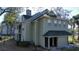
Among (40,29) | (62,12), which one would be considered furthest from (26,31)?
(62,12)

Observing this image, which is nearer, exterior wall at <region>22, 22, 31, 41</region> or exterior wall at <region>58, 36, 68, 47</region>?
exterior wall at <region>58, 36, 68, 47</region>

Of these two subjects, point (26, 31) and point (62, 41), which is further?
point (26, 31)

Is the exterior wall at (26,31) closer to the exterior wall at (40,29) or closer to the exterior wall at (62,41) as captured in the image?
the exterior wall at (40,29)

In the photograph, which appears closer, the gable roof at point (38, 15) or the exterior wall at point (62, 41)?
the exterior wall at point (62, 41)

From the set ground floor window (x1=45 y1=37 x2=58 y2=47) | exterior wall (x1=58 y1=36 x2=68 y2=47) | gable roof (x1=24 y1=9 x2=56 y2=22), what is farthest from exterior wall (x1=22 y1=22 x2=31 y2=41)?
exterior wall (x1=58 y1=36 x2=68 y2=47)

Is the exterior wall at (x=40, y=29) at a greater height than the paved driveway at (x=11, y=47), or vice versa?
the exterior wall at (x=40, y=29)

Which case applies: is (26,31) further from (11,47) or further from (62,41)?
(62,41)

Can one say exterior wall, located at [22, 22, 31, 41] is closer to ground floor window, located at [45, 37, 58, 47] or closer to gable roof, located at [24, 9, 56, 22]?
gable roof, located at [24, 9, 56, 22]

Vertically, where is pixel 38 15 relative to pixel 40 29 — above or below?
above

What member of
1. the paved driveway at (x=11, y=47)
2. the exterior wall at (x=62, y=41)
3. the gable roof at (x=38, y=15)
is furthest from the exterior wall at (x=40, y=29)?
the paved driveway at (x=11, y=47)
